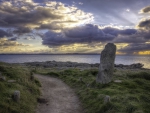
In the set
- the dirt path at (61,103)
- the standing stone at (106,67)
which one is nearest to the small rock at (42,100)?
the dirt path at (61,103)

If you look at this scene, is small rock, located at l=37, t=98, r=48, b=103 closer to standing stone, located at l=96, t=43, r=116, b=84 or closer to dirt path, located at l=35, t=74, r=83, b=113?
dirt path, located at l=35, t=74, r=83, b=113

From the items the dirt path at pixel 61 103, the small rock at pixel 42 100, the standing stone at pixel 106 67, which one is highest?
the standing stone at pixel 106 67

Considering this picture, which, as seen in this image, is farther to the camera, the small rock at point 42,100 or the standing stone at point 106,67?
the standing stone at point 106,67

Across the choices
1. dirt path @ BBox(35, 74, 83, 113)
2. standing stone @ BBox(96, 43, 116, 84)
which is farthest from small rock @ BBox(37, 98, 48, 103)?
standing stone @ BBox(96, 43, 116, 84)

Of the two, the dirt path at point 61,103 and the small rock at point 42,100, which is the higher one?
the small rock at point 42,100

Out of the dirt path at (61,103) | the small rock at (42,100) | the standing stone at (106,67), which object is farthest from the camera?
the standing stone at (106,67)

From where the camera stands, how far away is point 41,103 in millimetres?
16578

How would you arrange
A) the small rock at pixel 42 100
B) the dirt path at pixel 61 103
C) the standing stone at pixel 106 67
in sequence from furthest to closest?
the standing stone at pixel 106 67 < the small rock at pixel 42 100 < the dirt path at pixel 61 103

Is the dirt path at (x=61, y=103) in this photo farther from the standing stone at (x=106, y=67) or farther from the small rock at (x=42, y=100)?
the standing stone at (x=106, y=67)

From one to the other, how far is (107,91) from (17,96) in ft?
28.5

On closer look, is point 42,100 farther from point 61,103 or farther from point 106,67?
point 106,67

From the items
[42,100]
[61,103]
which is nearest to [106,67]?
[61,103]

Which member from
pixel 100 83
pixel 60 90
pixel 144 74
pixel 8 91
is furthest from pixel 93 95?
pixel 144 74

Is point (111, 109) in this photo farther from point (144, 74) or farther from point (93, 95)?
point (144, 74)
